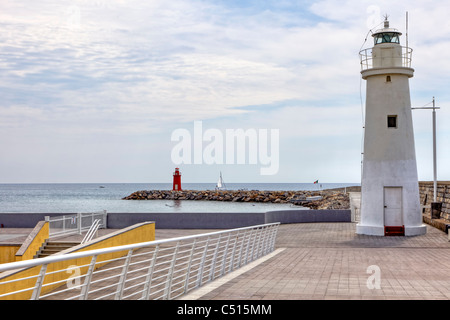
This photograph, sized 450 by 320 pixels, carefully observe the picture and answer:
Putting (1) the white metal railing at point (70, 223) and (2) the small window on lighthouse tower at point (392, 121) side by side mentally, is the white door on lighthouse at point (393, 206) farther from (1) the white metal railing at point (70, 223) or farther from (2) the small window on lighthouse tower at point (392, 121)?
(1) the white metal railing at point (70, 223)

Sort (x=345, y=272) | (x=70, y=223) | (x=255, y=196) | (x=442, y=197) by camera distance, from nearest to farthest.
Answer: (x=345, y=272), (x=70, y=223), (x=442, y=197), (x=255, y=196)

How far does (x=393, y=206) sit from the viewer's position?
70.6ft

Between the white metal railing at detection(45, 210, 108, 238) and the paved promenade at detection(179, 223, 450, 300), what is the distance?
8.80 meters

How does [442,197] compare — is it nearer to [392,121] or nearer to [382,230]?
[382,230]

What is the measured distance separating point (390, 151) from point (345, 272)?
11.1 meters

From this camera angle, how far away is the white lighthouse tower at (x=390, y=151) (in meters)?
21.4

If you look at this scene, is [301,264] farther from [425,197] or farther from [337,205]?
[337,205]

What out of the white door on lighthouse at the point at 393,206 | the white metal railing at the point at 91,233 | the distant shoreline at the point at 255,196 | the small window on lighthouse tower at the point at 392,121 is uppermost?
the small window on lighthouse tower at the point at 392,121

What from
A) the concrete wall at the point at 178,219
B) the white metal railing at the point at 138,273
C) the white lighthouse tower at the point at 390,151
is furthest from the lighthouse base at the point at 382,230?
the white metal railing at the point at 138,273

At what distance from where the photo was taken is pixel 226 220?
2552 cm

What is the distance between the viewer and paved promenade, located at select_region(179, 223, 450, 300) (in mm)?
8516

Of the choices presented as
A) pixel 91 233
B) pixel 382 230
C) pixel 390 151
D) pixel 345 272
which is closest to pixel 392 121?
pixel 390 151
